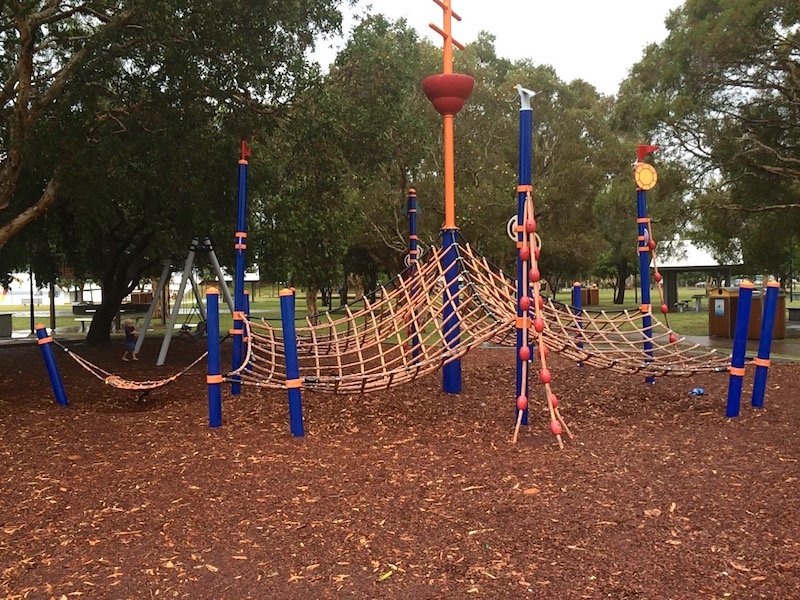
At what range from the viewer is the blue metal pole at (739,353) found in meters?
6.18

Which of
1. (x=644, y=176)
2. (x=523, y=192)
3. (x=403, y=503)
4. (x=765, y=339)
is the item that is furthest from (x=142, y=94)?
(x=765, y=339)

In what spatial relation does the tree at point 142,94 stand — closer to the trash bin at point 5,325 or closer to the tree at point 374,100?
the tree at point 374,100

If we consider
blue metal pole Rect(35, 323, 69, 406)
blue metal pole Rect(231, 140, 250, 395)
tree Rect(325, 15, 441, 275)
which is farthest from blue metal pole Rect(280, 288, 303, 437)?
tree Rect(325, 15, 441, 275)

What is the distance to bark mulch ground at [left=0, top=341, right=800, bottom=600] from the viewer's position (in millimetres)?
3131

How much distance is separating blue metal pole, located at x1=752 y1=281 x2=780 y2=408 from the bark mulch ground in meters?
0.22

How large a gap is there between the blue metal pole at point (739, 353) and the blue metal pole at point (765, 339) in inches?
8.5

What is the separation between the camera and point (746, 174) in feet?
49.1

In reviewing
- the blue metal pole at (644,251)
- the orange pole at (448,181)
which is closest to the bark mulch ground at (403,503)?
the blue metal pole at (644,251)

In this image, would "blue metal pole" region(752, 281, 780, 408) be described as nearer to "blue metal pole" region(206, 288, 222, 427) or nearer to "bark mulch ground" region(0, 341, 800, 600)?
"bark mulch ground" region(0, 341, 800, 600)

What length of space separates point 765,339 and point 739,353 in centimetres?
42

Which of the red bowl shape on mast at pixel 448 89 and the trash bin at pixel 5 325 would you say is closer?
the red bowl shape on mast at pixel 448 89

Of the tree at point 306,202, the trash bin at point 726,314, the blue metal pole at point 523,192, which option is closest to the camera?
the blue metal pole at point 523,192

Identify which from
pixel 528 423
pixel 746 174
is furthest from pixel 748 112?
pixel 528 423

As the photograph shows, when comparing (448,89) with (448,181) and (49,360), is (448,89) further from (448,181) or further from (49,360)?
(49,360)
